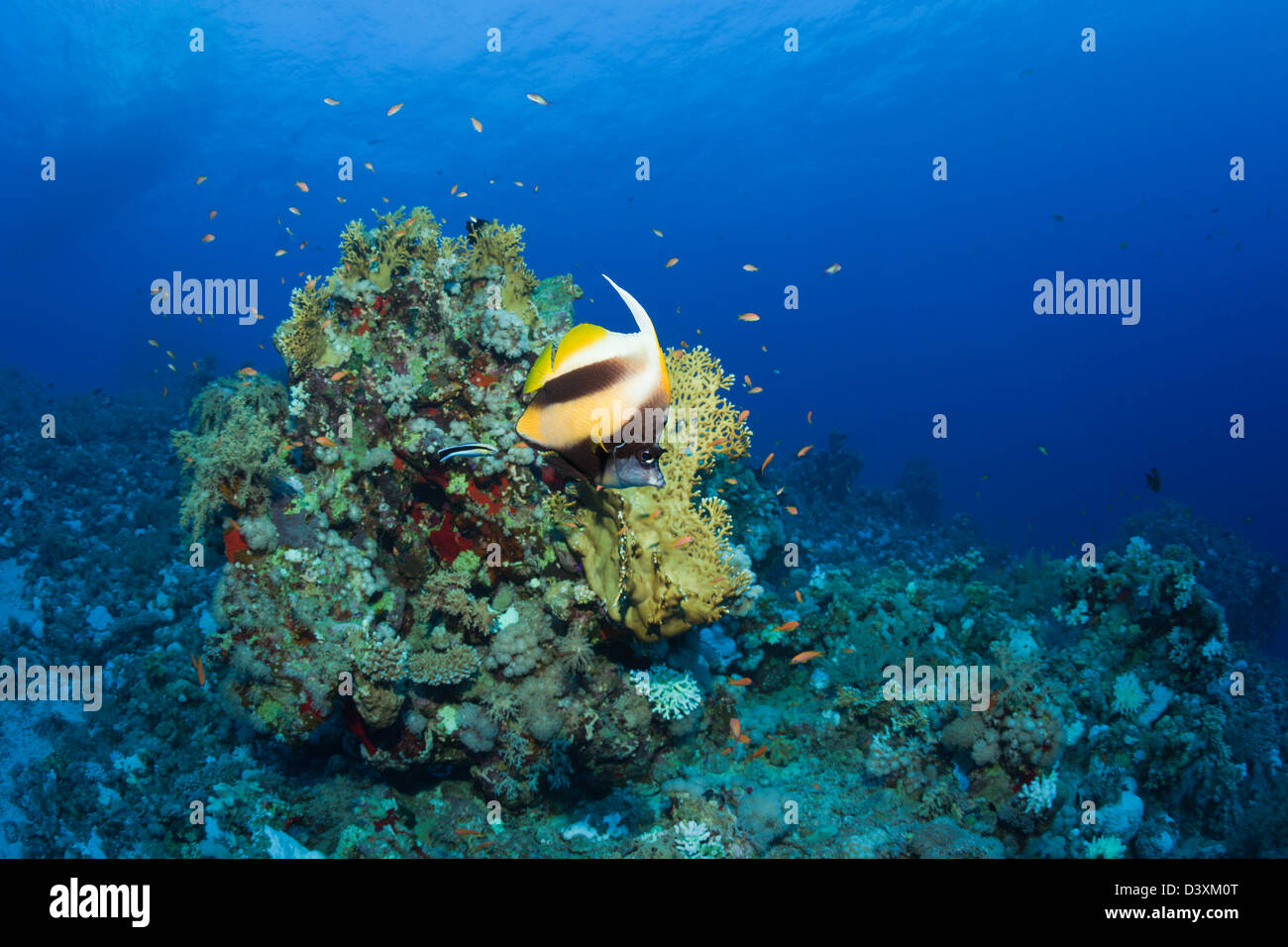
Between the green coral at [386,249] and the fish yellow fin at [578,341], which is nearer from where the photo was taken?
the fish yellow fin at [578,341]

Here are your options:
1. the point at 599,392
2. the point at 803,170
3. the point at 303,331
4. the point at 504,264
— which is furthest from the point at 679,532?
the point at 803,170

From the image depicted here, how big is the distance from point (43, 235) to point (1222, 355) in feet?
649

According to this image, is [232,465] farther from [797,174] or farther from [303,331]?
[797,174]

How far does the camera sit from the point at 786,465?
87.7 ft

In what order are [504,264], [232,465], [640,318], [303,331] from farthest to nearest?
[504,264], [303,331], [232,465], [640,318]

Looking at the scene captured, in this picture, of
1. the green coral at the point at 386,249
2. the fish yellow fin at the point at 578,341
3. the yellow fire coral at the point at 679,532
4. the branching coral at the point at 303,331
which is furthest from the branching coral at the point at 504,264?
the fish yellow fin at the point at 578,341

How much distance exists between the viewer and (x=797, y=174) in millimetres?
72062

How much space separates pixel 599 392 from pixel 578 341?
153 mm

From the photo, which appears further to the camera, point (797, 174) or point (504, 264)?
point (797, 174)

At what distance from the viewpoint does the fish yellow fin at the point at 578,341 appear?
1477mm

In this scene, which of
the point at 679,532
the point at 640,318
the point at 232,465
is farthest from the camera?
the point at 232,465

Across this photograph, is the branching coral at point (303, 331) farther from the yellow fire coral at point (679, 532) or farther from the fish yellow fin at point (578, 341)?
the fish yellow fin at point (578, 341)

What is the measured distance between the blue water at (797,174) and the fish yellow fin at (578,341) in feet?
30.0
